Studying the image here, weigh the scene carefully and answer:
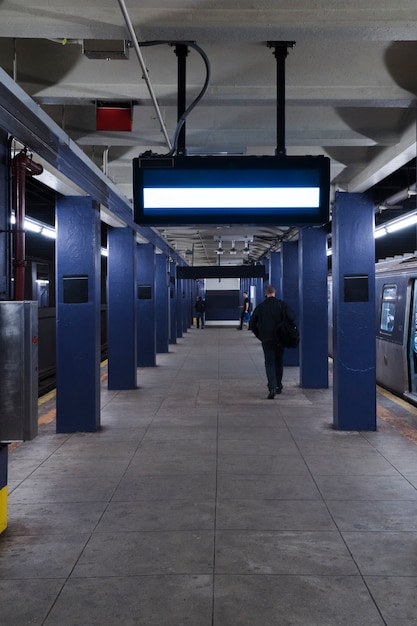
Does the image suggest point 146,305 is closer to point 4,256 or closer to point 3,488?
point 4,256

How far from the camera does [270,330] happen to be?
28.0 feet

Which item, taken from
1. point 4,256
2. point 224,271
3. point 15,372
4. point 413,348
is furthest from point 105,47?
point 224,271

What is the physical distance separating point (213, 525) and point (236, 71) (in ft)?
10.9

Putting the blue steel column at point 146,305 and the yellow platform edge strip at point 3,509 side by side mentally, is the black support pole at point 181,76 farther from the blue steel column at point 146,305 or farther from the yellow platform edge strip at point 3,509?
the blue steel column at point 146,305

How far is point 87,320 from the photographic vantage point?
22.0 feet

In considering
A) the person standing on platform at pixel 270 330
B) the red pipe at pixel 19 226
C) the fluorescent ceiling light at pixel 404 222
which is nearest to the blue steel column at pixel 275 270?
the fluorescent ceiling light at pixel 404 222

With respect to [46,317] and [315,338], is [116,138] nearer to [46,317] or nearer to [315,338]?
[315,338]

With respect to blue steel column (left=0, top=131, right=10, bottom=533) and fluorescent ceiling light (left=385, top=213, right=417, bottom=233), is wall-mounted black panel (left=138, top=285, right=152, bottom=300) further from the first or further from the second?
blue steel column (left=0, top=131, right=10, bottom=533)

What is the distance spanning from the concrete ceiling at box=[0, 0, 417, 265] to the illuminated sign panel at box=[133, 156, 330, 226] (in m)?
0.50

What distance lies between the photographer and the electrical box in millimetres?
3652

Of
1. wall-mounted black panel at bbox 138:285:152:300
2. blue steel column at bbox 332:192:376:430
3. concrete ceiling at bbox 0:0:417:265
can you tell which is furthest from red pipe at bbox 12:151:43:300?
wall-mounted black panel at bbox 138:285:152:300

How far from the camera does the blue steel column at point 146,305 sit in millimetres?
12312

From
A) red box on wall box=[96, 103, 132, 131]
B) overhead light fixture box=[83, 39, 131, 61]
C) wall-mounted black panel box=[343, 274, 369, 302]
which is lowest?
wall-mounted black panel box=[343, 274, 369, 302]

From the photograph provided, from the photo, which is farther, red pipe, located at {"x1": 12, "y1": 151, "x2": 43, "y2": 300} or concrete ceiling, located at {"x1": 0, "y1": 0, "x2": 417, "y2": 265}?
red pipe, located at {"x1": 12, "y1": 151, "x2": 43, "y2": 300}
